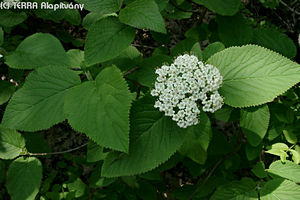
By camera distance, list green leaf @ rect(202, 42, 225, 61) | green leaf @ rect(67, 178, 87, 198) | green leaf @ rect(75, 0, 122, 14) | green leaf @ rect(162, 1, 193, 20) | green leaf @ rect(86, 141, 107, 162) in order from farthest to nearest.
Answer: green leaf @ rect(162, 1, 193, 20), green leaf @ rect(67, 178, 87, 198), green leaf @ rect(86, 141, 107, 162), green leaf @ rect(202, 42, 225, 61), green leaf @ rect(75, 0, 122, 14)

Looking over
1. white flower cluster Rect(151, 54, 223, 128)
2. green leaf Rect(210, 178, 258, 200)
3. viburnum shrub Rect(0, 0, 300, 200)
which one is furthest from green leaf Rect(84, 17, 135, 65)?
green leaf Rect(210, 178, 258, 200)

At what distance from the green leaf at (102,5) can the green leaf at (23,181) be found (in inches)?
54.1

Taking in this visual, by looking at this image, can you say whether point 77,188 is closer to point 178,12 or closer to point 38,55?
point 38,55

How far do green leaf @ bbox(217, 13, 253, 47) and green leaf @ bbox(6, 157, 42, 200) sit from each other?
82.8 inches

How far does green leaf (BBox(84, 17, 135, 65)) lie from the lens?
1935 mm

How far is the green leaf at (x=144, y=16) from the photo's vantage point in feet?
6.24

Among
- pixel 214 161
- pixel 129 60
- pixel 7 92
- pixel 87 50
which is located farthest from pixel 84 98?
pixel 214 161

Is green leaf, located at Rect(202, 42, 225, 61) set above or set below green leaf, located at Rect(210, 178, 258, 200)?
above

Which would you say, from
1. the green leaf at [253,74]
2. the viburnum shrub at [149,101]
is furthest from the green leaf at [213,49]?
the green leaf at [253,74]

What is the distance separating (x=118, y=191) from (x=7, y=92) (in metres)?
1.56

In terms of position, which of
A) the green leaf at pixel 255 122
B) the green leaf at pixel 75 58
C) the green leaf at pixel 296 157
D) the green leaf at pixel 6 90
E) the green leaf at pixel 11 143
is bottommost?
the green leaf at pixel 296 157

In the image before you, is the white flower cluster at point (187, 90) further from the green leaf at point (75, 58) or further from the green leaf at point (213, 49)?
the green leaf at point (75, 58)

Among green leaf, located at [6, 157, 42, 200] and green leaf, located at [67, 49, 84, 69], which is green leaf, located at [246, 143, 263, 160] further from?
green leaf, located at [6, 157, 42, 200]

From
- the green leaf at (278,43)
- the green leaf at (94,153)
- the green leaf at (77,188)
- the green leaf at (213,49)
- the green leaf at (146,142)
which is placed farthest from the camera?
the green leaf at (77,188)
